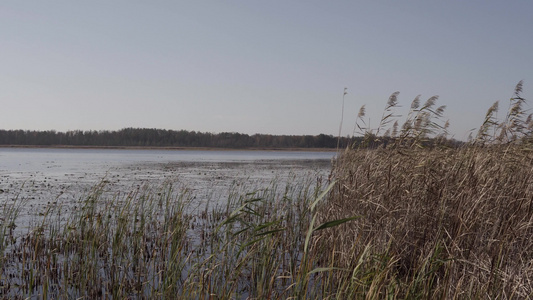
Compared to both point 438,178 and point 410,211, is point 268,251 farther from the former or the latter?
point 438,178

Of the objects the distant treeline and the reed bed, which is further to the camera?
the distant treeline

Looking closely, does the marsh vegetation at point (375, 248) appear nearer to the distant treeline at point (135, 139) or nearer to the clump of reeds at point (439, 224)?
the clump of reeds at point (439, 224)

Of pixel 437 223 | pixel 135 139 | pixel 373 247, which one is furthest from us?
pixel 135 139

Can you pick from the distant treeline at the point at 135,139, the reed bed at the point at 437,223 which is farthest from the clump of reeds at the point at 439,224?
the distant treeline at the point at 135,139

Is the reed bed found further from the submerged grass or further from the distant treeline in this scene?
the distant treeline

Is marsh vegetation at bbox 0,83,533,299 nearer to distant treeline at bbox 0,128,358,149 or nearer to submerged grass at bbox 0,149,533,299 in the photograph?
submerged grass at bbox 0,149,533,299

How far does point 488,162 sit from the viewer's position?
7324 millimetres

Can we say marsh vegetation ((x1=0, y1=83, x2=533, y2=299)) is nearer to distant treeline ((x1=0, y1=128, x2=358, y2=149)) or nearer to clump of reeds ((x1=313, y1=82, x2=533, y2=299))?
clump of reeds ((x1=313, y1=82, x2=533, y2=299))

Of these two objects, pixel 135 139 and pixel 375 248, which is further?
pixel 135 139

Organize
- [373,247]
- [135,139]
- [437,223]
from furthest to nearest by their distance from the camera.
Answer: [135,139] → [437,223] → [373,247]

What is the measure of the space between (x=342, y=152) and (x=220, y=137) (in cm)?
10660

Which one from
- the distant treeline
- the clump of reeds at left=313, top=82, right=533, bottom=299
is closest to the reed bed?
the clump of reeds at left=313, top=82, right=533, bottom=299

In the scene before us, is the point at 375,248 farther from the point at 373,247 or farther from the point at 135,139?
the point at 135,139

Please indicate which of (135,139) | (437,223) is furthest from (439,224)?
(135,139)
